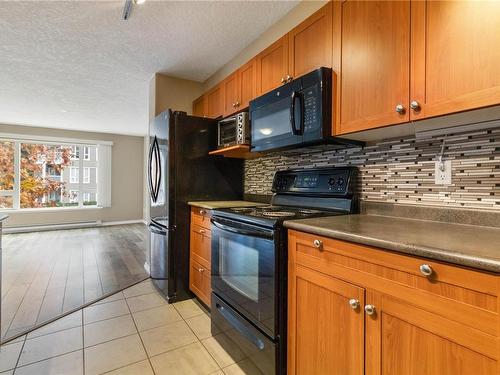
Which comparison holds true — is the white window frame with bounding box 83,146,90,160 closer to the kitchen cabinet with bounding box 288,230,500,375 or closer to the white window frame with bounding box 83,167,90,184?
the white window frame with bounding box 83,167,90,184

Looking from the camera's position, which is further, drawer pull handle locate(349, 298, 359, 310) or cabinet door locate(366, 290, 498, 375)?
drawer pull handle locate(349, 298, 359, 310)

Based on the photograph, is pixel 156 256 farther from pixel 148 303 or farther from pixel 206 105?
pixel 206 105

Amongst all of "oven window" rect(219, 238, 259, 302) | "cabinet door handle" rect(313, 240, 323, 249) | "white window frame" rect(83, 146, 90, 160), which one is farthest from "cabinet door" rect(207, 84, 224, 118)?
"white window frame" rect(83, 146, 90, 160)

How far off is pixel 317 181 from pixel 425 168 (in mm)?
669

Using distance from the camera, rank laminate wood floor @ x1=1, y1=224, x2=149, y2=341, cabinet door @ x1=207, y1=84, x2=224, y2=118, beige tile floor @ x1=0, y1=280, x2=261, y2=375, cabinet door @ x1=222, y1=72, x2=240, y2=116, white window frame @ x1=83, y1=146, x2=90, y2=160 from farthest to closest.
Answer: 1. white window frame @ x1=83, y1=146, x2=90, y2=160
2. cabinet door @ x1=207, y1=84, x2=224, y2=118
3. cabinet door @ x1=222, y1=72, x2=240, y2=116
4. laminate wood floor @ x1=1, y1=224, x2=149, y2=341
5. beige tile floor @ x1=0, y1=280, x2=261, y2=375

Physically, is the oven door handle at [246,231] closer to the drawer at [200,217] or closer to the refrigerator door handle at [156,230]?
the drawer at [200,217]

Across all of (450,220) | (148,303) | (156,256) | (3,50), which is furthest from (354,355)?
(3,50)

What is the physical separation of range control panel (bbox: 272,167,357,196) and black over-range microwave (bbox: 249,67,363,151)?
0.20m

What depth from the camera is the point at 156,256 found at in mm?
2717

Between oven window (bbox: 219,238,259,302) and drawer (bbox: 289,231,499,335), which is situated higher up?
drawer (bbox: 289,231,499,335)

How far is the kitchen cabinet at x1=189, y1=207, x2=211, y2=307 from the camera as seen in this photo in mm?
2193

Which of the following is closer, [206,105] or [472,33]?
[472,33]

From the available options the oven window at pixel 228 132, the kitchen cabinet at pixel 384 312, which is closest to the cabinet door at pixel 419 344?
the kitchen cabinet at pixel 384 312

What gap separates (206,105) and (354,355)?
269cm
